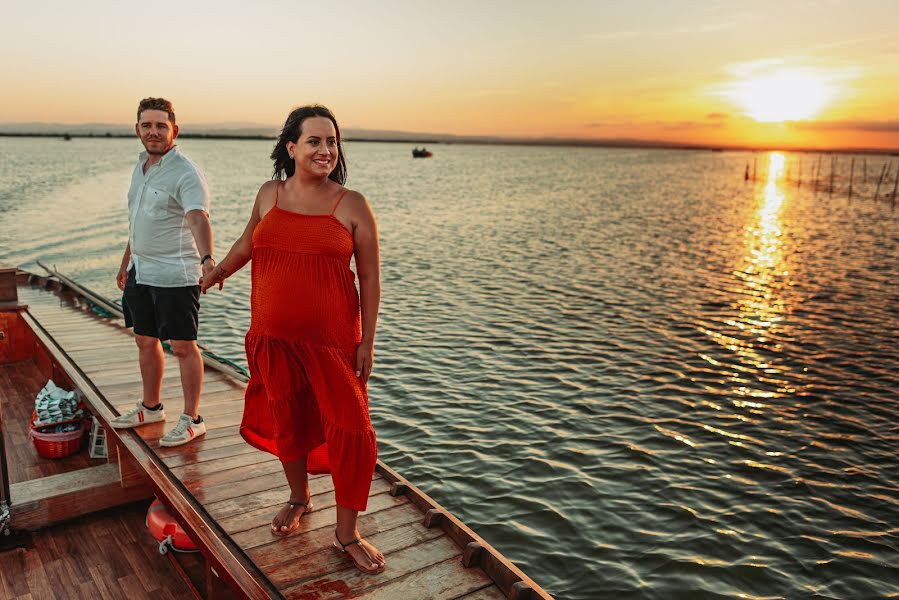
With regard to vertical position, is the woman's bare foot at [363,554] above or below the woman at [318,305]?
below

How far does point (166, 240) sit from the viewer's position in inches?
169

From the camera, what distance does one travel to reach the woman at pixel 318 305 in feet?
9.96

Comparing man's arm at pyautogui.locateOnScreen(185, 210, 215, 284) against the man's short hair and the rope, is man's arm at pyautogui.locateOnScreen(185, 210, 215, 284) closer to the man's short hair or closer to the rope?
the man's short hair

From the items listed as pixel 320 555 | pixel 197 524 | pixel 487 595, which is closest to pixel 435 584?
pixel 487 595

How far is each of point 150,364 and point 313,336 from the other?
7.27 ft

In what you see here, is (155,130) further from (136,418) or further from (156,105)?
(136,418)

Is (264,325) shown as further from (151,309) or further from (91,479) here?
(91,479)

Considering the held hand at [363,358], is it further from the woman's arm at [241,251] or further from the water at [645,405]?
the water at [645,405]

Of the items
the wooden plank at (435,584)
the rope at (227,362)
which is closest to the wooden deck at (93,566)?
the rope at (227,362)

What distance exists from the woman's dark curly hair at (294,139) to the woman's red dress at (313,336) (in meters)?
0.30

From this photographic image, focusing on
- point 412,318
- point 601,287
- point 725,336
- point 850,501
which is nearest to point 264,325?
point 850,501

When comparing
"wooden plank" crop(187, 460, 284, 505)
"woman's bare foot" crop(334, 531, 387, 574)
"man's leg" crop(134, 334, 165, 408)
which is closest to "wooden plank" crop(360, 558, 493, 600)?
"woman's bare foot" crop(334, 531, 387, 574)

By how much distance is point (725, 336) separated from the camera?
12.9 m

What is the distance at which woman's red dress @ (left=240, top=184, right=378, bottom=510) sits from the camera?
304 cm
